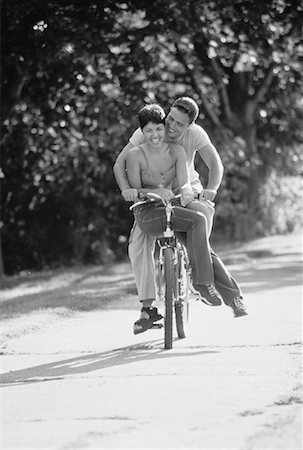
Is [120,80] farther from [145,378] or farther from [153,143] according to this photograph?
[145,378]

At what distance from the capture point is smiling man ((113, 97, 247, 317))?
8.86 meters

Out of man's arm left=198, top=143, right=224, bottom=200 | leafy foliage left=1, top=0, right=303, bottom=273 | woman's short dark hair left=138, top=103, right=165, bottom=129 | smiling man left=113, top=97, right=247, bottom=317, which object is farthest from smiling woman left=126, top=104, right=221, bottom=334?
leafy foliage left=1, top=0, right=303, bottom=273

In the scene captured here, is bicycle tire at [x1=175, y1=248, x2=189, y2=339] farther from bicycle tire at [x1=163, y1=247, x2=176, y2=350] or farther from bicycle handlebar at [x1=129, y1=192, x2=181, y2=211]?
bicycle handlebar at [x1=129, y1=192, x2=181, y2=211]

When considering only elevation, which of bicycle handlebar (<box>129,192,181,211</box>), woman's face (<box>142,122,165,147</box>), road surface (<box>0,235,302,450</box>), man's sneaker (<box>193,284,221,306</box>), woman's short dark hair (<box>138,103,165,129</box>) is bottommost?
road surface (<box>0,235,302,450</box>)

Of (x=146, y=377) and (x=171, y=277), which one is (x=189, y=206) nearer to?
(x=171, y=277)

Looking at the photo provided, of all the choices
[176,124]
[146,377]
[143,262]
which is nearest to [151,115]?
[176,124]

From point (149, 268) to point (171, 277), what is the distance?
0.39m

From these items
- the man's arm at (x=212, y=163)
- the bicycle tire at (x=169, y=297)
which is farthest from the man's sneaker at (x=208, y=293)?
the man's arm at (x=212, y=163)

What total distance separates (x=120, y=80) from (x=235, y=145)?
4160 millimetres

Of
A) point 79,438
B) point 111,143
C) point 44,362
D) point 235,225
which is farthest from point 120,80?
point 79,438

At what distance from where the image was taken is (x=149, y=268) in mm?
8867

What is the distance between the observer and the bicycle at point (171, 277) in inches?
333

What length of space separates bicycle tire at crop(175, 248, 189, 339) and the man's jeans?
0.21 meters

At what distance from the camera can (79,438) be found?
562cm
